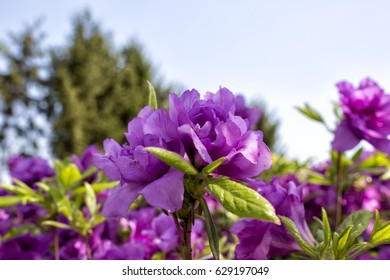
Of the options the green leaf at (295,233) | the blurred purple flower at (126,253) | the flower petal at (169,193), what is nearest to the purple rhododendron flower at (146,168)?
the flower petal at (169,193)

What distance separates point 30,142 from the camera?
76.5ft

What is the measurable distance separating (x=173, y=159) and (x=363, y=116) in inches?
34.4

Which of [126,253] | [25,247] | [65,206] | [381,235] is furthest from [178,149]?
[25,247]

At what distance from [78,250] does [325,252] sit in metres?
0.88

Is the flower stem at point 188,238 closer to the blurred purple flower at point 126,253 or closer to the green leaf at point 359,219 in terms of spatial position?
the green leaf at point 359,219

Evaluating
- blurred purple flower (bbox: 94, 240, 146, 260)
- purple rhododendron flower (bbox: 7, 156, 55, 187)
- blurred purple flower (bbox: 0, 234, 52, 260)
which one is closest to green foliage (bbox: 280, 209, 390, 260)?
blurred purple flower (bbox: 94, 240, 146, 260)

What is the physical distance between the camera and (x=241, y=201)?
620 millimetres

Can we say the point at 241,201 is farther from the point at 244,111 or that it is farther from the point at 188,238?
the point at 244,111

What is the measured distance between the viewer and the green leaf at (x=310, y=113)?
139cm

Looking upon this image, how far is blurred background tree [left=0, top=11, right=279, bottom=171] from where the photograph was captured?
74.6 feet

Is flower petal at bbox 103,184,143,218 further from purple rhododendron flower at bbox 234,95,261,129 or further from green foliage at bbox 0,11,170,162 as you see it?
green foliage at bbox 0,11,170,162
